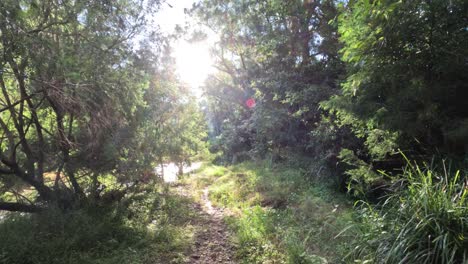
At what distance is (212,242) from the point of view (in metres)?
4.64

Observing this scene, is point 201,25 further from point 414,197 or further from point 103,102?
point 414,197

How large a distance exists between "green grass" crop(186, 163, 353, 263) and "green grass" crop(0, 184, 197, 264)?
1.12m

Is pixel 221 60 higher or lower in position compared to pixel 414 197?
higher

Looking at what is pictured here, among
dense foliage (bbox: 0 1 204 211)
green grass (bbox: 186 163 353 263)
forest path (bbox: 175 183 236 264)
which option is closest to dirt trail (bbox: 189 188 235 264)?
forest path (bbox: 175 183 236 264)

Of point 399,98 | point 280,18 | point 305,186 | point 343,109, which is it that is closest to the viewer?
point 399,98

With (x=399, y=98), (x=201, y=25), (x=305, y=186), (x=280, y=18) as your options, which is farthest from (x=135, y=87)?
(x=201, y=25)

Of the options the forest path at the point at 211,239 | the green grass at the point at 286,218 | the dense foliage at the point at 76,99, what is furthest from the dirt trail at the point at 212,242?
the dense foliage at the point at 76,99

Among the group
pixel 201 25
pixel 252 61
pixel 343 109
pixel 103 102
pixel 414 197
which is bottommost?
pixel 414 197

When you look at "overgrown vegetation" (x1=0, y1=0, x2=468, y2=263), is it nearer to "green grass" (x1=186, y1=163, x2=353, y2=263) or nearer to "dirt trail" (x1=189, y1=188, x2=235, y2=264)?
"green grass" (x1=186, y1=163, x2=353, y2=263)

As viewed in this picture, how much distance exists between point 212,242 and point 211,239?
128mm

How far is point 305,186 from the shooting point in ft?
22.7

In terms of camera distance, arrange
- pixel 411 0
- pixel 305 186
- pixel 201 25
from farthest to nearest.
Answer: pixel 201 25, pixel 305 186, pixel 411 0

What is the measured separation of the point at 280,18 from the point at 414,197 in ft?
26.2

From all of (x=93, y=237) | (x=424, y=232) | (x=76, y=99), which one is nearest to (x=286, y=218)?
(x=424, y=232)
